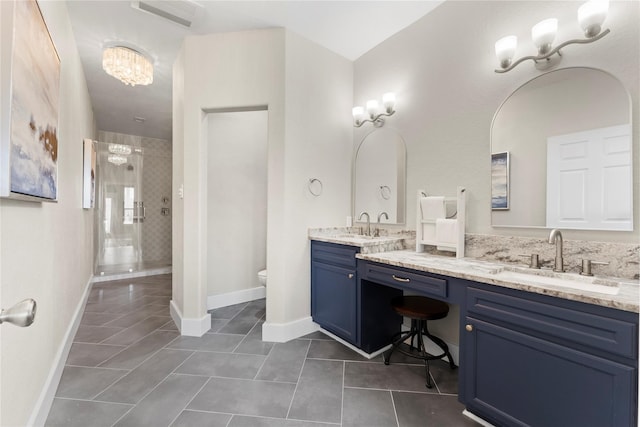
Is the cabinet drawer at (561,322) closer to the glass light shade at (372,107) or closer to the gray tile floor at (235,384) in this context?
the gray tile floor at (235,384)

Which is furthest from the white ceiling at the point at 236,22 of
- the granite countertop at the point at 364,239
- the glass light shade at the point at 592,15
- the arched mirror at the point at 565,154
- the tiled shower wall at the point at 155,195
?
the tiled shower wall at the point at 155,195

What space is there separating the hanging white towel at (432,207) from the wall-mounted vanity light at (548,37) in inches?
38.0

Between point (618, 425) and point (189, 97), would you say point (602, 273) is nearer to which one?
point (618, 425)

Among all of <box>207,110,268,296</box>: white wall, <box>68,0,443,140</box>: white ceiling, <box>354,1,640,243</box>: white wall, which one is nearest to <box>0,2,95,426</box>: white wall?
<box>68,0,443,140</box>: white ceiling

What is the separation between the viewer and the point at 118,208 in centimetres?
490

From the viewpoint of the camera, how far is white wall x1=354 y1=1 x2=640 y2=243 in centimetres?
143

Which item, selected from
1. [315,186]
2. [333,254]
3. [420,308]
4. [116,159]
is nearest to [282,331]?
[333,254]

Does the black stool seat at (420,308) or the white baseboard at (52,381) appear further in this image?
the black stool seat at (420,308)

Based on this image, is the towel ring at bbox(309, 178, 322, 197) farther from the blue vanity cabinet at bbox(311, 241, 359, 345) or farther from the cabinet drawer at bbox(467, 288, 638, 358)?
the cabinet drawer at bbox(467, 288, 638, 358)

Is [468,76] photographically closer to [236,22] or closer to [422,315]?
[422,315]

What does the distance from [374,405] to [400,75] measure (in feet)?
8.88

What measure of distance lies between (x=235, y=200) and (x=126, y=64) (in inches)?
68.4

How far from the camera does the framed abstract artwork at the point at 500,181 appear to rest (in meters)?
1.83

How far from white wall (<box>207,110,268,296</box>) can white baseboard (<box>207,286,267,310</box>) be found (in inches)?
2.0
